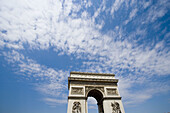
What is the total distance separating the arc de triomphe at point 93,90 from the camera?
13.2 m

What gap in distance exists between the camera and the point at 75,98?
13516mm

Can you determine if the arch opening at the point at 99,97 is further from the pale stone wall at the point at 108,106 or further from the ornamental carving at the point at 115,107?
the ornamental carving at the point at 115,107

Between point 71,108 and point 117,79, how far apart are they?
31.4 feet

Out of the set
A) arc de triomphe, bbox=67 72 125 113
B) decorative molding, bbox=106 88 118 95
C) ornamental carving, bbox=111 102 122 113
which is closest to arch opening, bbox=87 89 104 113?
arc de triomphe, bbox=67 72 125 113

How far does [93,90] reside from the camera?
15.5 meters

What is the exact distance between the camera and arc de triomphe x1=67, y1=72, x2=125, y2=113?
13.2 meters

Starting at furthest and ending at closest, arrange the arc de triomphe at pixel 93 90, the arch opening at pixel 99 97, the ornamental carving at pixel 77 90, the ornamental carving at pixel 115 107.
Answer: the arch opening at pixel 99 97 → the ornamental carving at pixel 77 90 → the ornamental carving at pixel 115 107 → the arc de triomphe at pixel 93 90

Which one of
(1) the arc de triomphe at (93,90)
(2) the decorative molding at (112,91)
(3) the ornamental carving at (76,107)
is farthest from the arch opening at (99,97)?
(3) the ornamental carving at (76,107)

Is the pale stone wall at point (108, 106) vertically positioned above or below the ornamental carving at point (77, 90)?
below

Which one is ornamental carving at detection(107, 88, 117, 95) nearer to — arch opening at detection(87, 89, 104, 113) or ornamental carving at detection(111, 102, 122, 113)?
arch opening at detection(87, 89, 104, 113)

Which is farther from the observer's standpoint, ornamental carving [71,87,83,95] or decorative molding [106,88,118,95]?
decorative molding [106,88,118,95]

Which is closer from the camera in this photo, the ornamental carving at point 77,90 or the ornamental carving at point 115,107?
the ornamental carving at point 115,107

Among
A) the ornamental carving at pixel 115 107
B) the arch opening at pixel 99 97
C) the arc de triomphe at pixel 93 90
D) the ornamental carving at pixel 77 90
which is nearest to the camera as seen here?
the arc de triomphe at pixel 93 90

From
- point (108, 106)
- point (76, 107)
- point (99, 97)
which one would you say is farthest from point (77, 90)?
point (108, 106)
